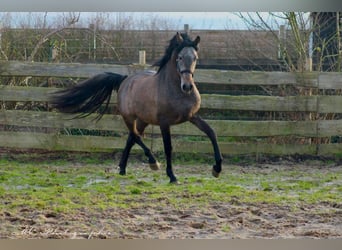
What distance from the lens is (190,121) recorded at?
436 centimetres

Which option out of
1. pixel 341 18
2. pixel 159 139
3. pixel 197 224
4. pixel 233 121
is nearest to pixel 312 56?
pixel 341 18

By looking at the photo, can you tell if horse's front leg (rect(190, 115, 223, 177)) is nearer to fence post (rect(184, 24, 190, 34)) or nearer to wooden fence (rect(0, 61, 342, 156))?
wooden fence (rect(0, 61, 342, 156))

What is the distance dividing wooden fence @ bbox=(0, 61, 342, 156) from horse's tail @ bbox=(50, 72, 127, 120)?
0.16 ft

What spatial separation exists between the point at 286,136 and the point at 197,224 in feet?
3.17

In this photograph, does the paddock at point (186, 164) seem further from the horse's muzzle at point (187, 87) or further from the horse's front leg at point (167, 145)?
the horse's muzzle at point (187, 87)

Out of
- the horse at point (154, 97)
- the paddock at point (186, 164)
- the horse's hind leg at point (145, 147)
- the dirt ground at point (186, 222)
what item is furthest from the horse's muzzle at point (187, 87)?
the dirt ground at point (186, 222)

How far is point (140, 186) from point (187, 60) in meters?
0.82

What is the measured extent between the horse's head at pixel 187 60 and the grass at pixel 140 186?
0.52 meters

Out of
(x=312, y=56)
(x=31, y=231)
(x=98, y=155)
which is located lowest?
(x=31, y=231)

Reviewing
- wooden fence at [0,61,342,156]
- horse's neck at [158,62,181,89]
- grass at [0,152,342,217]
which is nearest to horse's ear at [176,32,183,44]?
horse's neck at [158,62,181,89]

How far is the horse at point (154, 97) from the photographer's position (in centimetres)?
422

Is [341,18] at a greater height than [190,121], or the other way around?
[341,18]

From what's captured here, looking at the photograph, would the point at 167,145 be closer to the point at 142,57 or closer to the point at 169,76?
the point at 169,76

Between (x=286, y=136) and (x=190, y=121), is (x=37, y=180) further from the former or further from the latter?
(x=286, y=136)
